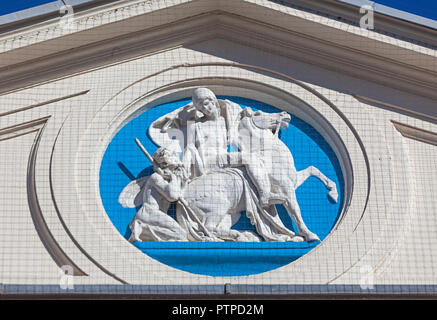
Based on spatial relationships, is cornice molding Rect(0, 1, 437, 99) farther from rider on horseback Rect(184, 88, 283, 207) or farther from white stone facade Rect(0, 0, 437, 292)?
rider on horseback Rect(184, 88, 283, 207)

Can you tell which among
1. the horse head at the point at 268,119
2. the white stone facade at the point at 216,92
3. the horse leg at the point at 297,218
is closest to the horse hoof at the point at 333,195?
the white stone facade at the point at 216,92

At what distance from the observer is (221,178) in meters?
10.8

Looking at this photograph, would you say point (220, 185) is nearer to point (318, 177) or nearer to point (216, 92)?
point (318, 177)

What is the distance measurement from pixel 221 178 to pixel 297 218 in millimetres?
816

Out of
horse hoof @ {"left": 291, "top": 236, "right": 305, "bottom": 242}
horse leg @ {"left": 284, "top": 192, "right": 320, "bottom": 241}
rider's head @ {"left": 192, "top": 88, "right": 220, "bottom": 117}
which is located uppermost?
rider's head @ {"left": 192, "top": 88, "right": 220, "bottom": 117}

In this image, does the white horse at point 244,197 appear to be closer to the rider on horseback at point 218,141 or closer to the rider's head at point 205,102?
the rider on horseback at point 218,141

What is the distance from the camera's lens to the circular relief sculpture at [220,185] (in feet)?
34.1

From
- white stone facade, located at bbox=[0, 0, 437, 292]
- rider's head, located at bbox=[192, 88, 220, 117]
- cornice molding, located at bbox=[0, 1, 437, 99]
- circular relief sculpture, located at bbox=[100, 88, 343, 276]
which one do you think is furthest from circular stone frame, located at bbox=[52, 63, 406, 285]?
cornice molding, located at bbox=[0, 1, 437, 99]

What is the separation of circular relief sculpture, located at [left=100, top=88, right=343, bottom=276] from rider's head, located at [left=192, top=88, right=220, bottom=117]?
0.04 feet

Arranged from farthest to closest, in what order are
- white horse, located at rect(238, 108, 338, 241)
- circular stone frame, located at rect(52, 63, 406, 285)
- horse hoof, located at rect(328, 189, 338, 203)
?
horse hoof, located at rect(328, 189, 338, 203), white horse, located at rect(238, 108, 338, 241), circular stone frame, located at rect(52, 63, 406, 285)

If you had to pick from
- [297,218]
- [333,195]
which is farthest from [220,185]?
[333,195]

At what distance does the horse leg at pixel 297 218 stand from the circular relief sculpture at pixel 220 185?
12 mm

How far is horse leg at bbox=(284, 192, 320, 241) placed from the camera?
1048cm

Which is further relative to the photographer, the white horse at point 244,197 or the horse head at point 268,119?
the horse head at point 268,119
